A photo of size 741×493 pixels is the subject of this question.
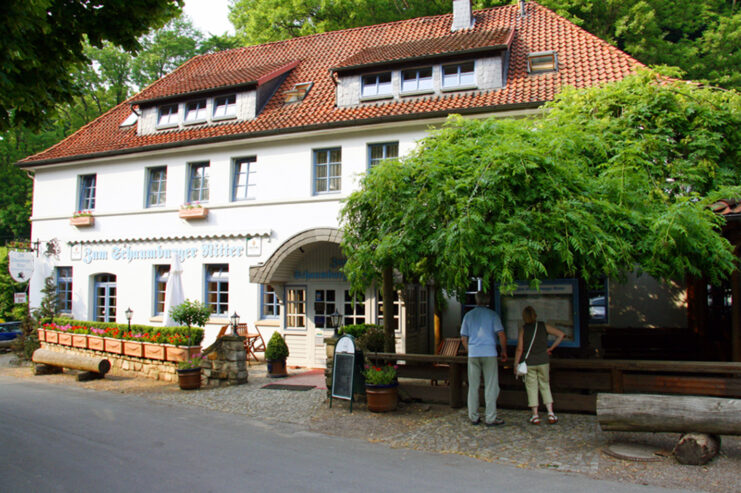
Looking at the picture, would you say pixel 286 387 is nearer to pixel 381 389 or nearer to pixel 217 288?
pixel 381 389

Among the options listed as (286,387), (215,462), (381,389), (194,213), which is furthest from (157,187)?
(215,462)

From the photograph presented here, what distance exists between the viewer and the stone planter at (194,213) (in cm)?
1666

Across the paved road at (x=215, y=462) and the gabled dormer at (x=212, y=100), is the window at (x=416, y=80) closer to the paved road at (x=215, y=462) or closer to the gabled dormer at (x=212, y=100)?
the gabled dormer at (x=212, y=100)

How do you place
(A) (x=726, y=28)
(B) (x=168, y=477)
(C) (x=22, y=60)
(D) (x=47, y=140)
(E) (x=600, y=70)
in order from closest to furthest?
1. (B) (x=168, y=477)
2. (C) (x=22, y=60)
3. (E) (x=600, y=70)
4. (A) (x=726, y=28)
5. (D) (x=47, y=140)

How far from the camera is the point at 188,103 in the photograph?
60.1 feet

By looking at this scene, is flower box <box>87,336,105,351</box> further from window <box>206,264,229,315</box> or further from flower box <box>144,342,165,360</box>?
window <box>206,264,229,315</box>

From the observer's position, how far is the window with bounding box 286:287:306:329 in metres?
15.8

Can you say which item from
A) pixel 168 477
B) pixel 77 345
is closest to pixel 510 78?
pixel 168 477

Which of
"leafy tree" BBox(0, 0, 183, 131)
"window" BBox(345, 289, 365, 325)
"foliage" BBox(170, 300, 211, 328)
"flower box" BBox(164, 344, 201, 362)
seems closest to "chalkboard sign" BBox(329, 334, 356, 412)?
"flower box" BBox(164, 344, 201, 362)

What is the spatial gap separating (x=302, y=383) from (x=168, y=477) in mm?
6727

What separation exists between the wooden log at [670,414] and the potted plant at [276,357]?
27.4 ft

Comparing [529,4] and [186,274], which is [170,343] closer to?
[186,274]

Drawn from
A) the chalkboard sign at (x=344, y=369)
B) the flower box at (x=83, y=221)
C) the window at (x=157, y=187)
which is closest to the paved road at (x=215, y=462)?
the chalkboard sign at (x=344, y=369)

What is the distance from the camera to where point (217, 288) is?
1673 cm
